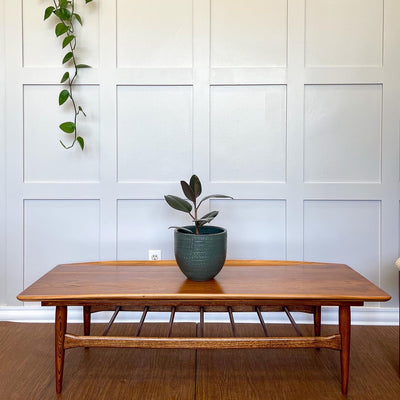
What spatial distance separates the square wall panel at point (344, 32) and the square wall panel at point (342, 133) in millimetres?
149

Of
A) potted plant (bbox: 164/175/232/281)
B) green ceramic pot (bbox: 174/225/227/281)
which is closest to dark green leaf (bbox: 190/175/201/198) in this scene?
potted plant (bbox: 164/175/232/281)

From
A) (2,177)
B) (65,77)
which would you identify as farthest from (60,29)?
(2,177)

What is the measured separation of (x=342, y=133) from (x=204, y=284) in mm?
1200

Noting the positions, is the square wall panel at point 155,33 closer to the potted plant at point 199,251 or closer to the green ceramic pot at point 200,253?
the potted plant at point 199,251

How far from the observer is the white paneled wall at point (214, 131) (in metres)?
2.13

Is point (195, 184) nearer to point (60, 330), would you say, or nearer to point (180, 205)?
point (180, 205)

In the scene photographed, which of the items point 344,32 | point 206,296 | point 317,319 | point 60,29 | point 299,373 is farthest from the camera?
point 344,32

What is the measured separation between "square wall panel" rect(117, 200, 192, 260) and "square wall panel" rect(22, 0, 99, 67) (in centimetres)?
82

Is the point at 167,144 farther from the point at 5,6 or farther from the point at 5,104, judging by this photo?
the point at 5,6

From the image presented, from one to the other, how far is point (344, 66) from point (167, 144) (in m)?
A: 1.05

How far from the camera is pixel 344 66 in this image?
2.13 meters

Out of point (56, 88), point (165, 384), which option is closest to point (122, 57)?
point (56, 88)

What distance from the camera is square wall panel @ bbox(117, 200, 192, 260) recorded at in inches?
86.9

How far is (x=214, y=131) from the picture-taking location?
2.17m
